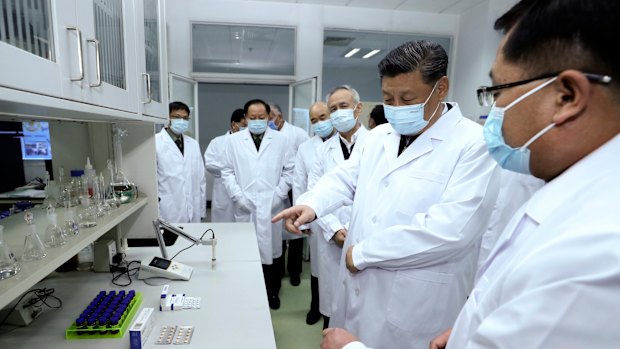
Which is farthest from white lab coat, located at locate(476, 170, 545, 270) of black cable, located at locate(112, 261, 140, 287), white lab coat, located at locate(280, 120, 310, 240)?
white lab coat, located at locate(280, 120, 310, 240)

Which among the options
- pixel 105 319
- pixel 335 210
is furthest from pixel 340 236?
pixel 105 319

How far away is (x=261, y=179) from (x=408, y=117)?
1.67 metres

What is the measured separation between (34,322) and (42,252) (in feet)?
Result: 1.23

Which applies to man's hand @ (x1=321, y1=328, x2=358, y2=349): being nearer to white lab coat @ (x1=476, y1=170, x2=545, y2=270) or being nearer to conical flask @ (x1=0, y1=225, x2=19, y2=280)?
conical flask @ (x1=0, y1=225, x2=19, y2=280)

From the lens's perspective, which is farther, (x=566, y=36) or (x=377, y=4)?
(x=377, y=4)

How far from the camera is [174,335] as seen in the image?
949 mm

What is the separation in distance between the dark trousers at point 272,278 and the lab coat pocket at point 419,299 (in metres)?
1.59

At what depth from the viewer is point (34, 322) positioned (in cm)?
101

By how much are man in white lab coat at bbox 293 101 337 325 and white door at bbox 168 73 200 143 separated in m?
1.88

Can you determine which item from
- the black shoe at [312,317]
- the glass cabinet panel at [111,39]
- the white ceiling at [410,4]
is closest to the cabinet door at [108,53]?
the glass cabinet panel at [111,39]

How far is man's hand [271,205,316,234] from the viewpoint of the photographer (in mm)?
1218

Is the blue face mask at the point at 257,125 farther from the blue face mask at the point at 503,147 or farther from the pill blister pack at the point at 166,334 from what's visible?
the blue face mask at the point at 503,147

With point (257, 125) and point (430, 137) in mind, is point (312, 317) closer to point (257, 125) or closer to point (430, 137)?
point (257, 125)

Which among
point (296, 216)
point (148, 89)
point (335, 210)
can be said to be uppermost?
point (148, 89)
